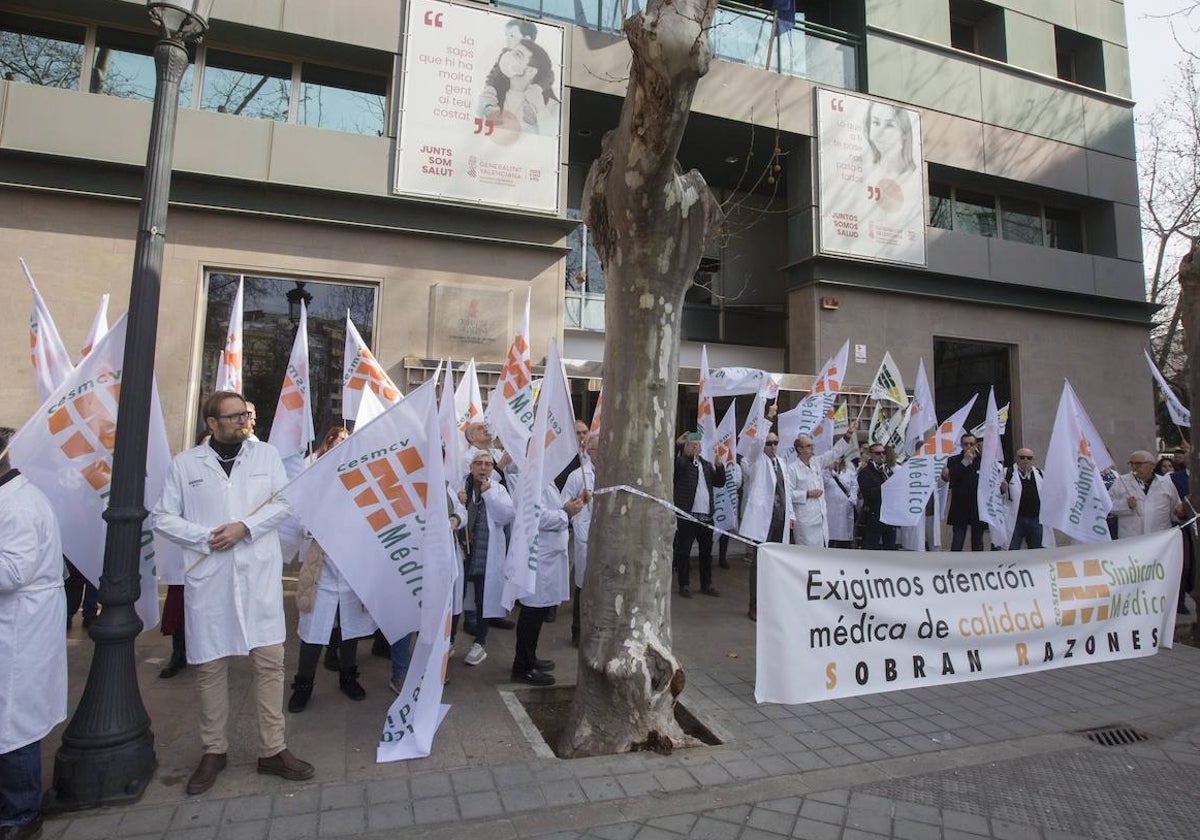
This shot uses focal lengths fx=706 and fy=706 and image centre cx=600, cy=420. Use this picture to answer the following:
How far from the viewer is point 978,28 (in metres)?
16.0

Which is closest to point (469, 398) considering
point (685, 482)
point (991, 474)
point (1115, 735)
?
point (685, 482)

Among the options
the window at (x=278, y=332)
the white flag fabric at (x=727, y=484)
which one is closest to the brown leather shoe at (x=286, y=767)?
the white flag fabric at (x=727, y=484)

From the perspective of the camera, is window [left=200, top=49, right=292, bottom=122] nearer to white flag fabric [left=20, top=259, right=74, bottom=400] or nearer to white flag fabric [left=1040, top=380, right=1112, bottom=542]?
white flag fabric [left=20, top=259, right=74, bottom=400]

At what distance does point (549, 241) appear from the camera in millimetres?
11383

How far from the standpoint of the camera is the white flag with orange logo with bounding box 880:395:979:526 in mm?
8500

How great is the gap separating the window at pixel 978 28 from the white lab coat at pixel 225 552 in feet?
57.0

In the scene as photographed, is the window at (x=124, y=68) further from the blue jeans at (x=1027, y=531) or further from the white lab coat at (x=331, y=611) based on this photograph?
the blue jeans at (x=1027, y=531)

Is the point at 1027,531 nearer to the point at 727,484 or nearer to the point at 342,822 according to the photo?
the point at 727,484

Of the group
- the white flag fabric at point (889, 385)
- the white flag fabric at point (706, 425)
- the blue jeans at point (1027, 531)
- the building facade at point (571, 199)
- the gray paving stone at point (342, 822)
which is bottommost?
the gray paving stone at point (342, 822)

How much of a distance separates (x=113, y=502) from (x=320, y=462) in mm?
1049

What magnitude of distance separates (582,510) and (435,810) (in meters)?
3.30

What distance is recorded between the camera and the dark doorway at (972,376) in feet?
47.2

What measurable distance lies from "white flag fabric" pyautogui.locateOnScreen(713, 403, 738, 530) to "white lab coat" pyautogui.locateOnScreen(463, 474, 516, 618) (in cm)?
411

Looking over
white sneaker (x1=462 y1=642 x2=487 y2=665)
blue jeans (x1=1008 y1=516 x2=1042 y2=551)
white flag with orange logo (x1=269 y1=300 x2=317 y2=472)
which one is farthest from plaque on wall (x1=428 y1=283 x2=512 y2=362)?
blue jeans (x1=1008 y1=516 x2=1042 y2=551)
